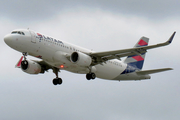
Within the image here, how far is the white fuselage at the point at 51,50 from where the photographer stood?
36625mm

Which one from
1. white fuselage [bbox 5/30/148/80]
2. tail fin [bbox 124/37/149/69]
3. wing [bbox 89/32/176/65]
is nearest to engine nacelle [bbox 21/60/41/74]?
white fuselage [bbox 5/30/148/80]

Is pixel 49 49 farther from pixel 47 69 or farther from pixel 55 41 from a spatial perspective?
pixel 47 69

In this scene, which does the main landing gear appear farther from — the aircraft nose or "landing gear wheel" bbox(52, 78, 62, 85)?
the aircraft nose

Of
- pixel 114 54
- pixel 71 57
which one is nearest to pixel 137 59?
pixel 114 54

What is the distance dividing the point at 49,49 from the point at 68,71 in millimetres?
5418

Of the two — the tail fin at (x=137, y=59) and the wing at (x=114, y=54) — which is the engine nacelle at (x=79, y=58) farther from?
the tail fin at (x=137, y=59)

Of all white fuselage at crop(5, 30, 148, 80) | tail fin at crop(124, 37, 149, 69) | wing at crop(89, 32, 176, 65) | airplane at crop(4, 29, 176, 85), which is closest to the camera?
white fuselage at crop(5, 30, 148, 80)

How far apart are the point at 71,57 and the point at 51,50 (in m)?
2.53

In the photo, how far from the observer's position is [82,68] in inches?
1630

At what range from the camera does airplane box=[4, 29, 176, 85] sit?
121 ft

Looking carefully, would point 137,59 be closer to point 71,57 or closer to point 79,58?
point 79,58

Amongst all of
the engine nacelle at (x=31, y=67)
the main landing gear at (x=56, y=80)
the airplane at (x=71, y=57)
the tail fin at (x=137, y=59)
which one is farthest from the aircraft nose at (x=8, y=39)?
the tail fin at (x=137, y=59)

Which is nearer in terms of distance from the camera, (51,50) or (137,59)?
(51,50)

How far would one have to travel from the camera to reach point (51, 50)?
3844 cm
